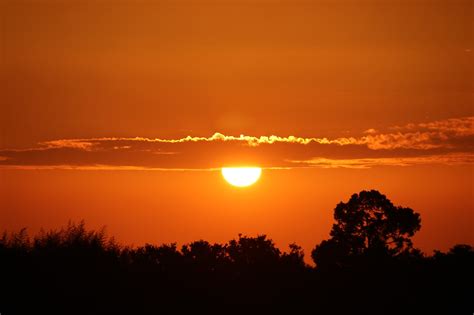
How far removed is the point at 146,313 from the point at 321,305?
7062mm

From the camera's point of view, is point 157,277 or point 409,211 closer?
point 157,277

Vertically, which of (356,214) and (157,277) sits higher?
(356,214)

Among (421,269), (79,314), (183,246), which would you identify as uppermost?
(183,246)

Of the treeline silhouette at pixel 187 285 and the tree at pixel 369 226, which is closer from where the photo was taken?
the treeline silhouette at pixel 187 285

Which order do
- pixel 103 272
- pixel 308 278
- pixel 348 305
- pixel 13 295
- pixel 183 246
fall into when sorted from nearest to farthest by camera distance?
1. pixel 13 295
2. pixel 103 272
3. pixel 348 305
4. pixel 308 278
5. pixel 183 246

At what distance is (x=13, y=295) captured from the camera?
2972 centimetres

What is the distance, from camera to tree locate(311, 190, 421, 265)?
79.1 m

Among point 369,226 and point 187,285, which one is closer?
point 187,285

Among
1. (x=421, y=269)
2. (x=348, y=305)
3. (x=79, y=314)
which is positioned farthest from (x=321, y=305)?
(x=421, y=269)

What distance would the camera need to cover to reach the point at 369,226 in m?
81.5

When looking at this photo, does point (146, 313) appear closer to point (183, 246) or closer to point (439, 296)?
point (439, 296)

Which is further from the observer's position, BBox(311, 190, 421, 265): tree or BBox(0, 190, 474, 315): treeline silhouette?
BBox(311, 190, 421, 265): tree

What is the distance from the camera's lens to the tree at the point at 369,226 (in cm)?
7906

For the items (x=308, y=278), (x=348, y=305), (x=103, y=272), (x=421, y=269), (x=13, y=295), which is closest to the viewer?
(x=13, y=295)
